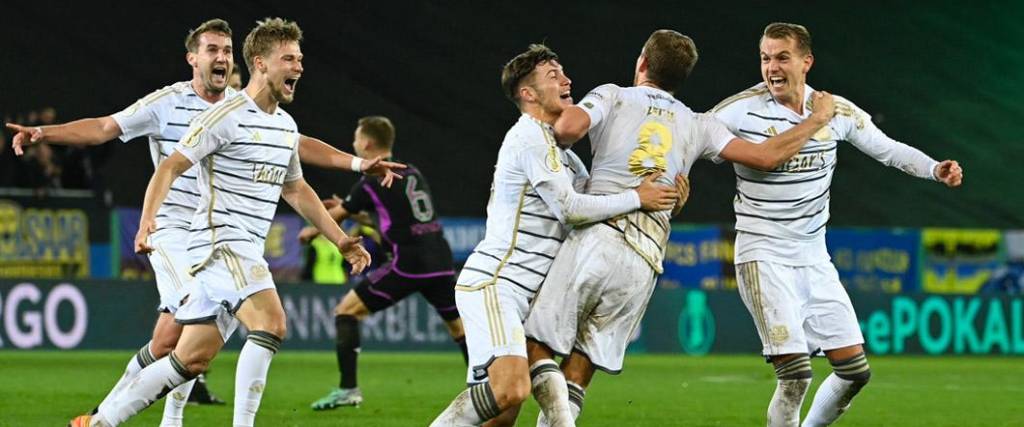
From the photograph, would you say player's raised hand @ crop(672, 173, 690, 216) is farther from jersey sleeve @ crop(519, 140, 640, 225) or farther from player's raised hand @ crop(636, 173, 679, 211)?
jersey sleeve @ crop(519, 140, 640, 225)

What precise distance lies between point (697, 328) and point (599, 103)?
45.4ft

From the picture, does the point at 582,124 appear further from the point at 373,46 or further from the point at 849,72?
the point at 849,72

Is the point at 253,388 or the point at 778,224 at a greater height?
the point at 778,224

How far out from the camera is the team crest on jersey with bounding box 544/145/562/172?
646cm

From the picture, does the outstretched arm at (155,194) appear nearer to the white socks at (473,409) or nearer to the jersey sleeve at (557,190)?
the white socks at (473,409)

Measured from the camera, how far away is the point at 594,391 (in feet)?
42.3

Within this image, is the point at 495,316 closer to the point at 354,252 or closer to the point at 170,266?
the point at 354,252

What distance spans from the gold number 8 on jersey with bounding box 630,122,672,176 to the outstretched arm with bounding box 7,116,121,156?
9.15 feet

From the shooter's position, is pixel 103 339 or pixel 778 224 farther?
pixel 103 339

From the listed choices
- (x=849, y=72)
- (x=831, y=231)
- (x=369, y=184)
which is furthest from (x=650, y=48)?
(x=849, y=72)

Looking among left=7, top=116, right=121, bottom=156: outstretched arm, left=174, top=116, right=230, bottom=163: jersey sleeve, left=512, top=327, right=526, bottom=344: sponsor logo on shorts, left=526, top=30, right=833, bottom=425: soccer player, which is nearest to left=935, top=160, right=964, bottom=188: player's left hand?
left=526, top=30, right=833, bottom=425: soccer player

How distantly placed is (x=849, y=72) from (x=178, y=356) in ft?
71.5

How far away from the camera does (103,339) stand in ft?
58.0

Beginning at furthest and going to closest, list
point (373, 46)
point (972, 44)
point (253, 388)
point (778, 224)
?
point (972, 44) < point (373, 46) < point (778, 224) < point (253, 388)
